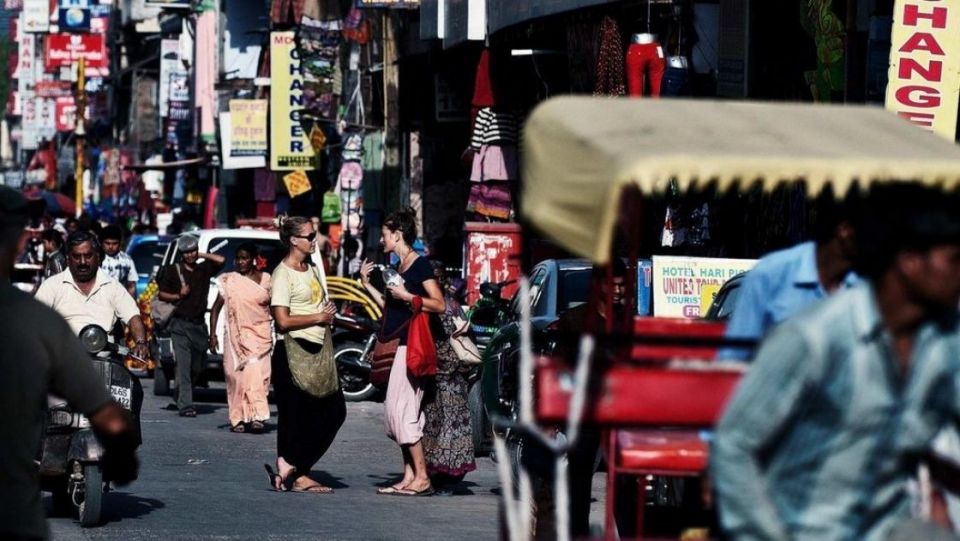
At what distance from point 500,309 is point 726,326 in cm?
1007

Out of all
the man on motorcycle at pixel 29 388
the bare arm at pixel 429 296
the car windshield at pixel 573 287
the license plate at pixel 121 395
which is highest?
the man on motorcycle at pixel 29 388

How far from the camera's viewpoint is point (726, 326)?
7.33 meters

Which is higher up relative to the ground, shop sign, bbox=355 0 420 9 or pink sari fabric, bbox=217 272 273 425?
shop sign, bbox=355 0 420 9

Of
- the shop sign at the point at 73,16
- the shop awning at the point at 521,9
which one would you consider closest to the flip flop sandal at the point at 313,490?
the shop awning at the point at 521,9

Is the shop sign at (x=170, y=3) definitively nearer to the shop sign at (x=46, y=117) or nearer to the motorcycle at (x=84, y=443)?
the shop sign at (x=46, y=117)

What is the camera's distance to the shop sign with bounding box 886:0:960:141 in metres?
11.4

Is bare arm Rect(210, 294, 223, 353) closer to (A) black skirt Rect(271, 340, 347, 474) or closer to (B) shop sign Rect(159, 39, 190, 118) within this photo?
(A) black skirt Rect(271, 340, 347, 474)

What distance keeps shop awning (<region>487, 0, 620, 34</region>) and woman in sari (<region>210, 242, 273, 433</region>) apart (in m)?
3.94

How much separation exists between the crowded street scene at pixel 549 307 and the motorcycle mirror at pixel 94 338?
0.8 inches

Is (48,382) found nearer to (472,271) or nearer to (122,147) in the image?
(472,271)

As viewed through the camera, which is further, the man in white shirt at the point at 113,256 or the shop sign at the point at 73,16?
the shop sign at the point at 73,16

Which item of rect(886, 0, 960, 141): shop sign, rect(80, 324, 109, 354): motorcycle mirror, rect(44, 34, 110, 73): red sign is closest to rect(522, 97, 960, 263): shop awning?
rect(886, 0, 960, 141): shop sign

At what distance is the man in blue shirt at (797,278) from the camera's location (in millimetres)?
6418

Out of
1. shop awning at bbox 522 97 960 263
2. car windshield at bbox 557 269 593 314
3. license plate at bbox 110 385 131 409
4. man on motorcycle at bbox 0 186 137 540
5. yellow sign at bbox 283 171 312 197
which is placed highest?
shop awning at bbox 522 97 960 263
